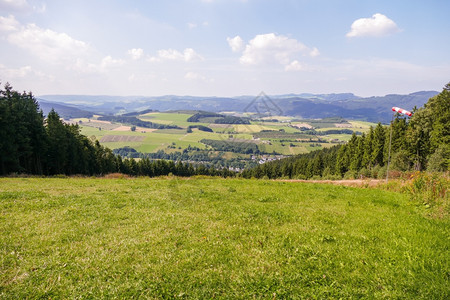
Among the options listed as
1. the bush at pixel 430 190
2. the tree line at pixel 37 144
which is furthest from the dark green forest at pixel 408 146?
the tree line at pixel 37 144

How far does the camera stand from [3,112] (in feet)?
122

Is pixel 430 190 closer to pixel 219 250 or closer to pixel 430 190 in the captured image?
pixel 430 190

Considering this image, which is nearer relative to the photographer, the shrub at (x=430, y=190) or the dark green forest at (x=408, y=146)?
the shrub at (x=430, y=190)

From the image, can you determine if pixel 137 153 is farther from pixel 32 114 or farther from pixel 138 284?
pixel 138 284

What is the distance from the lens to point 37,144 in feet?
149

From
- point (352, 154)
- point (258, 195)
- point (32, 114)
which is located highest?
point (32, 114)

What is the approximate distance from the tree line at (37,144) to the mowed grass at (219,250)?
1338 inches

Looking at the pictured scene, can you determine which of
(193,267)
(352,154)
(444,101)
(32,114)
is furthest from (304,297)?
(352,154)

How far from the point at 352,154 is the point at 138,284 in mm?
84780

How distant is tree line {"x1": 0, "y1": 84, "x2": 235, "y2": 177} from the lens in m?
38.2

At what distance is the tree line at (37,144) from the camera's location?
38.2 m

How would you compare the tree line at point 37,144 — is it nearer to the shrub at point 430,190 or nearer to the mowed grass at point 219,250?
the mowed grass at point 219,250

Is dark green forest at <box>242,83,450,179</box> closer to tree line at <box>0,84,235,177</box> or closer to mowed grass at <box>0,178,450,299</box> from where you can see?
mowed grass at <box>0,178,450,299</box>

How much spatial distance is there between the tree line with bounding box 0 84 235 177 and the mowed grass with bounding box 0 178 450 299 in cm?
3398
